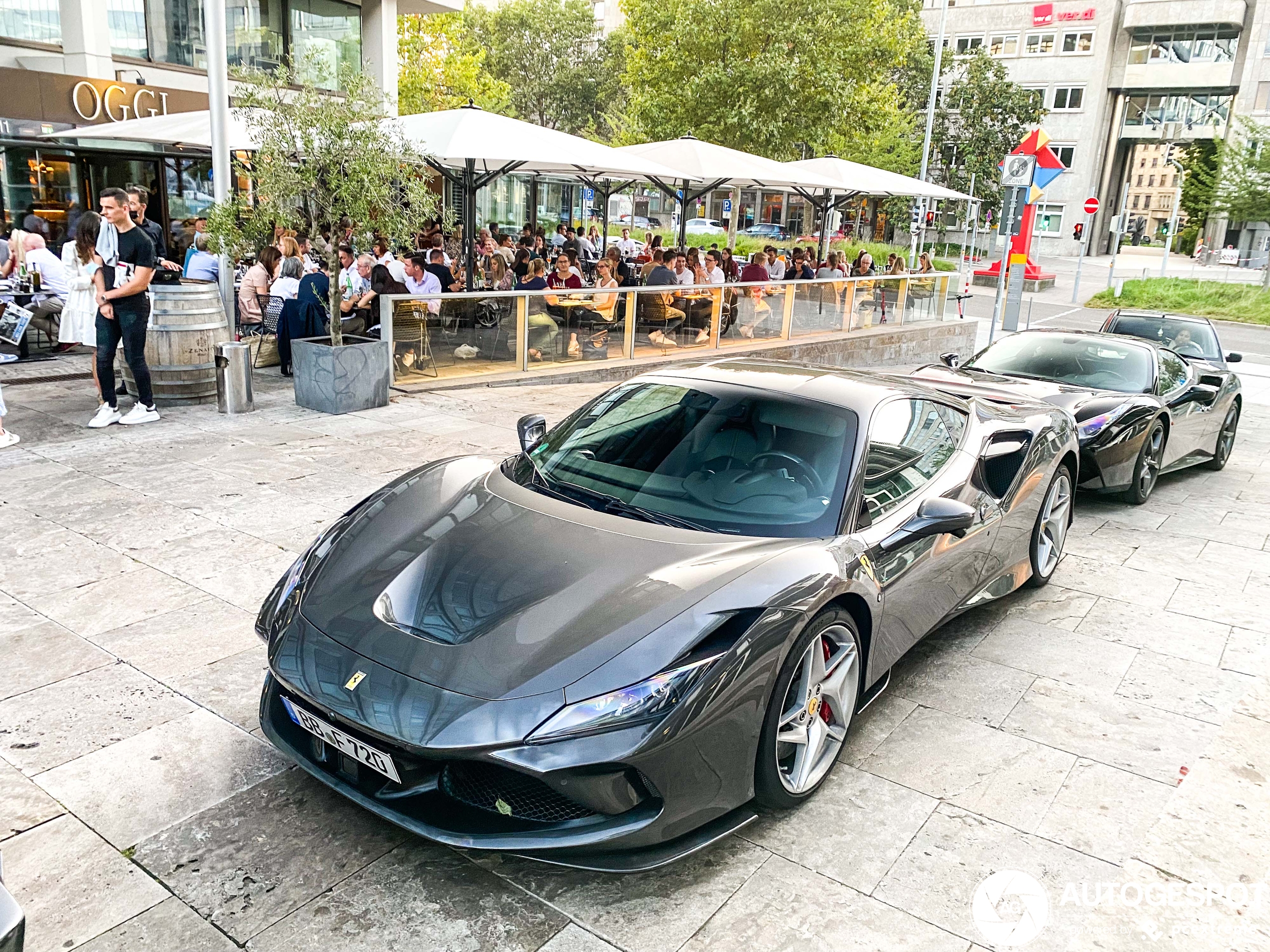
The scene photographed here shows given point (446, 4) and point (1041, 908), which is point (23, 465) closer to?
point (1041, 908)

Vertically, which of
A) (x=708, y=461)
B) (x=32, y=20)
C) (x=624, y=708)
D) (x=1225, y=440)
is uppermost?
(x=32, y=20)

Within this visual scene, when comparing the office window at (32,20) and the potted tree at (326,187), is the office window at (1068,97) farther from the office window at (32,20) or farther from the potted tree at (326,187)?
the potted tree at (326,187)

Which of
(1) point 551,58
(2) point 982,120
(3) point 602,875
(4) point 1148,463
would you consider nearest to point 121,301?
(3) point 602,875

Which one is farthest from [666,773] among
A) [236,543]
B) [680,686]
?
[236,543]

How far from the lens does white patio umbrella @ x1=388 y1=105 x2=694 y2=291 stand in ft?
33.8

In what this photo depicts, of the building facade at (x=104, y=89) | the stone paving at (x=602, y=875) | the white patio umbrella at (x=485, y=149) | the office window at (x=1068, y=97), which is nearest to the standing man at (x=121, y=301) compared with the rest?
the stone paving at (x=602, y=875)

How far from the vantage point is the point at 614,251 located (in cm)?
1741

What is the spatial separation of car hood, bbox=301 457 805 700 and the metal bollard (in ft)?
17.6

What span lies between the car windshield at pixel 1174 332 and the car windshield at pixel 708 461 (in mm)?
7785

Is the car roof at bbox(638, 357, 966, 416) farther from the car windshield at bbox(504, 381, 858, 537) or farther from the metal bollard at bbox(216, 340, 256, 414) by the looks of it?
the metal bollard at bbox(216, 340, 256, 414)

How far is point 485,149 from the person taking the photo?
10320mm

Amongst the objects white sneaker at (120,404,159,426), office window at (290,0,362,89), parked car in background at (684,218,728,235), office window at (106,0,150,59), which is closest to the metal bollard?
white sneaker at (120,404,159,426)

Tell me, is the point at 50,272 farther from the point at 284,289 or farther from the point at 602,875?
the point at 602,875
